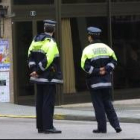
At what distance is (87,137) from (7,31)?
24.1 ft

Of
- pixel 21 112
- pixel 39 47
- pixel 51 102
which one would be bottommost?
pixel 21 112

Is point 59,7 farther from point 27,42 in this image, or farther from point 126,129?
point 126,129

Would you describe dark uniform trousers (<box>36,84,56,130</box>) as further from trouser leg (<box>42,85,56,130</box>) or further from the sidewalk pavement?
the sidewalk pavement

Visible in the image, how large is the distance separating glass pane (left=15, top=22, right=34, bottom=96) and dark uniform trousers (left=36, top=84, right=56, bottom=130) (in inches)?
256

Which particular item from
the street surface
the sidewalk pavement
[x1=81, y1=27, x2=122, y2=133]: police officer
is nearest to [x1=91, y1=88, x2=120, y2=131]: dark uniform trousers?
[x1=81, y1=27, x2=122, y2=133]: police officer

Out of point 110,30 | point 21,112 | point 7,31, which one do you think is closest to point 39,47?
point 21,112

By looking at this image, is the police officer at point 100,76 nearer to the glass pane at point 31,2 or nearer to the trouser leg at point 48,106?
the trouser leg at point 48,106

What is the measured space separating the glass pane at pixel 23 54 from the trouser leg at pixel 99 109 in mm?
6808

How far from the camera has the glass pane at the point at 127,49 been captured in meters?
17.4

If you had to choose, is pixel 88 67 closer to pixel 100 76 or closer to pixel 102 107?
pixel 100 76

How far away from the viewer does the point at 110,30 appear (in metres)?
17.2

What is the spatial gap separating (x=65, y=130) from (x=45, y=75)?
1.54m

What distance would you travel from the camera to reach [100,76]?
32.1 feet

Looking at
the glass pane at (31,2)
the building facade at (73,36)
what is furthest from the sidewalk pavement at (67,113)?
the glass pane at (31,2)
